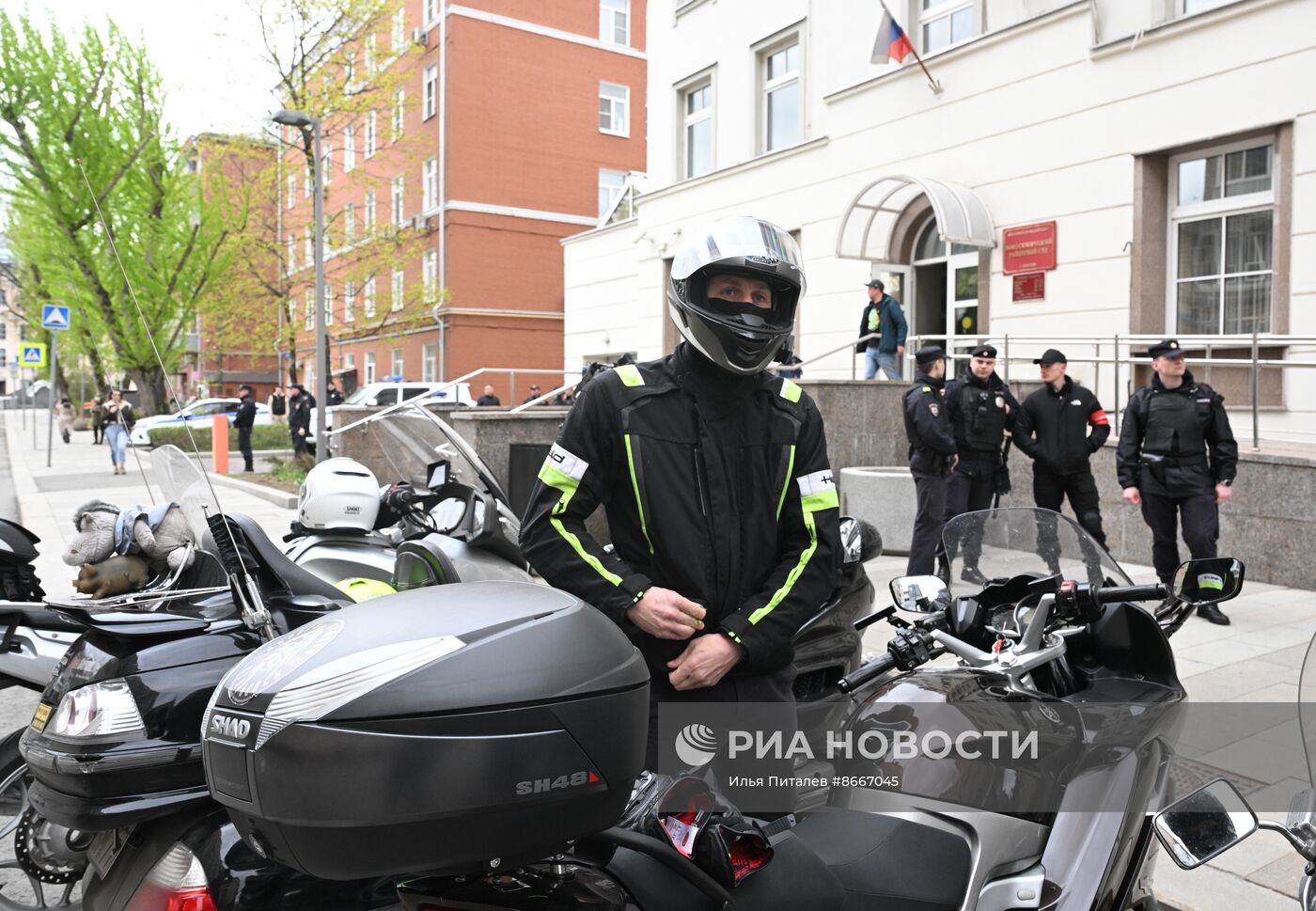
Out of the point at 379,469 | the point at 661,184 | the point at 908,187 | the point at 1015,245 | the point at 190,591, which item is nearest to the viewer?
the point at 190,591

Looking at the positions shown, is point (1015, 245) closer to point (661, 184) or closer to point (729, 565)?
point (661, 184)

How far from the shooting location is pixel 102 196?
153 inches

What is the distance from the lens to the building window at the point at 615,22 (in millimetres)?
35219

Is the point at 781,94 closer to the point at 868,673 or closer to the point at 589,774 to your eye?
the point at 868,673

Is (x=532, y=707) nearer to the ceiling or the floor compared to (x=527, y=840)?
nearer to the ceiling

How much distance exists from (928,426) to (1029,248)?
5.94 metres

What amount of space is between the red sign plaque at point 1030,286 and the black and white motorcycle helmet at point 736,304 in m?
11.2

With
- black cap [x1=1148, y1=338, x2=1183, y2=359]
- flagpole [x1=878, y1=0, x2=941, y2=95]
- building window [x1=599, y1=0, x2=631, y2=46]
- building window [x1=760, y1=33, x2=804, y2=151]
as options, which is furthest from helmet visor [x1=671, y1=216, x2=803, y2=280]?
building window [x1=599, y1=0, x2=631, y2=46]

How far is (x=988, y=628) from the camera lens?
7.44 feet

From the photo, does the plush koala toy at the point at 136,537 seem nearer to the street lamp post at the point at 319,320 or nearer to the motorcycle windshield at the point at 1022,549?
the motorcycle windshield at the point at 1022,549

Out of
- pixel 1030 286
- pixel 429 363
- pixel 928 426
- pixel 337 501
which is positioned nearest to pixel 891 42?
pixel 1030 286

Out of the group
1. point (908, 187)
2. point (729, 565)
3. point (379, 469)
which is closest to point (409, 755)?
point (729, 565)

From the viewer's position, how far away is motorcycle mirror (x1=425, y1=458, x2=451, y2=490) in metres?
4.33

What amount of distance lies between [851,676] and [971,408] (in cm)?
622
